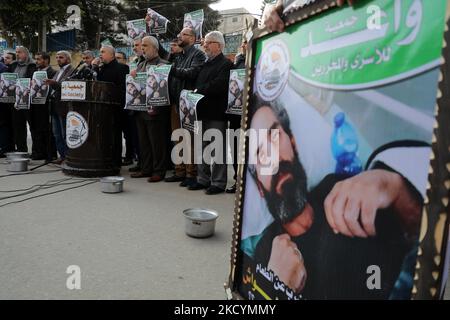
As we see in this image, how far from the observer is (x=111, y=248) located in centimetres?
246


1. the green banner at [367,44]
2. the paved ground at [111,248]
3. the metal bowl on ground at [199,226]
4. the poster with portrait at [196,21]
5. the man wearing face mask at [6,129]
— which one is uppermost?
the poster with portrait at [196,21]

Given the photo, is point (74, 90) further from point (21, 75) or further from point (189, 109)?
point (21, 75)

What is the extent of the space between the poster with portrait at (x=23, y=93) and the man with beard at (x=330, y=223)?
528 centimetres

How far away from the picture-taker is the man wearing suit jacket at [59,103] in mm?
5332

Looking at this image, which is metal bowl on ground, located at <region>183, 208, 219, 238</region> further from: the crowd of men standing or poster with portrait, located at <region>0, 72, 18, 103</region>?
poster with portrait, located at <region>0, 72, 18, 103</region>

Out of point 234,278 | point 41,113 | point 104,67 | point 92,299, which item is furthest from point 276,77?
point 41,113

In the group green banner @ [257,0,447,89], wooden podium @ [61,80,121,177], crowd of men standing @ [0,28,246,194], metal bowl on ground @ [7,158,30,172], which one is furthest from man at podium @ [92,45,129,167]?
green banner @ [257,0,447,89]

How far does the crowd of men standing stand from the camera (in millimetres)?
4219

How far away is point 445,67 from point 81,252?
230 centimetres

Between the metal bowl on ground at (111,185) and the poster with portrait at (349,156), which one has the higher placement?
the poster with portrait at (349,156)

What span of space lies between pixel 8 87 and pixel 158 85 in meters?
3.23

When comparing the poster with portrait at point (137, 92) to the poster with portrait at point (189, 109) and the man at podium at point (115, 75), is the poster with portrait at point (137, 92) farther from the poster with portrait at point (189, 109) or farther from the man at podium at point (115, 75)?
the poster with portrait at point (189, 109)

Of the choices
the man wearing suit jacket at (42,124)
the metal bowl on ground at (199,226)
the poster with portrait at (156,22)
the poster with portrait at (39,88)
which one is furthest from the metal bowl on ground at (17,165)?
the metal bowl on ground at (199,226)

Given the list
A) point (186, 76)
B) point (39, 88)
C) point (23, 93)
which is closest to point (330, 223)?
point (186, 76)
